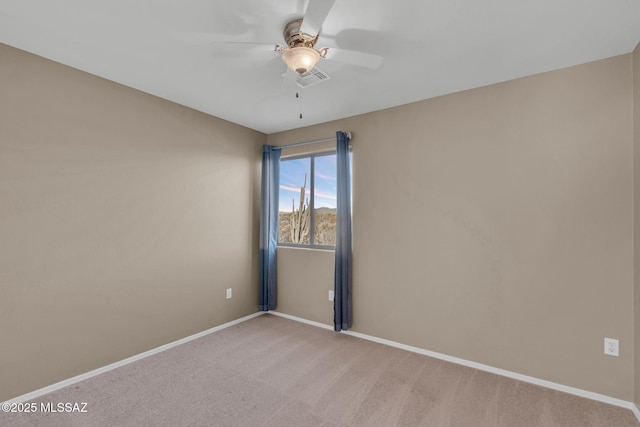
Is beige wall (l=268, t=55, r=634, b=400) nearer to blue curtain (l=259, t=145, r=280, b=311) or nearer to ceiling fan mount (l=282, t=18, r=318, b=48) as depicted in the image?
blue curtain (l=259, t=145, r=280, b=311)

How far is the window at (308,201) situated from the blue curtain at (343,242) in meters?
0.34

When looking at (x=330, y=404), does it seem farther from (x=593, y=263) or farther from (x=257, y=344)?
(x=593, y=263)

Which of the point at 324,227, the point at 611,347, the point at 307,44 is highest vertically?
the point at 307,44

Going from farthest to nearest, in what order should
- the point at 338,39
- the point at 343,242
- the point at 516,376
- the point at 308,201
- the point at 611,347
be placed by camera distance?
the point at 308,201, the point at 343,242, the point at 516,376, the point at 611,347, the point at 338,39

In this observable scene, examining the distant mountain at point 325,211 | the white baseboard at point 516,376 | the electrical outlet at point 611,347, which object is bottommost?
the white baseboard at point 516,376

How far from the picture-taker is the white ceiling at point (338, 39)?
65.2 inches

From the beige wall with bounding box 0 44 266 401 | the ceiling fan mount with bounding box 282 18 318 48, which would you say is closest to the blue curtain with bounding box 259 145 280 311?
the beige wall with bounding box 0 44 266 401

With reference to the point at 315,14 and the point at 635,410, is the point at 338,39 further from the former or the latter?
the point at 635,410

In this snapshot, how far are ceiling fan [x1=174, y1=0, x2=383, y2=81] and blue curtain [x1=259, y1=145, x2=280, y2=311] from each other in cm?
190

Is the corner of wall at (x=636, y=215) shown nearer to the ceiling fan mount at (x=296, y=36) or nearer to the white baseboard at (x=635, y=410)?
the white baseboard at (x=635, y=410)

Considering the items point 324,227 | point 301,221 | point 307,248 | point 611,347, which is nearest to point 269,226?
point 301,221

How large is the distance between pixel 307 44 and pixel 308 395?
7.98ft

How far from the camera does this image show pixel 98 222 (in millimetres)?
2455

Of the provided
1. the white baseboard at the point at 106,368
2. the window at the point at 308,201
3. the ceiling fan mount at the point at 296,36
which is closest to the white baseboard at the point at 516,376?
the window at the point at 308,201
